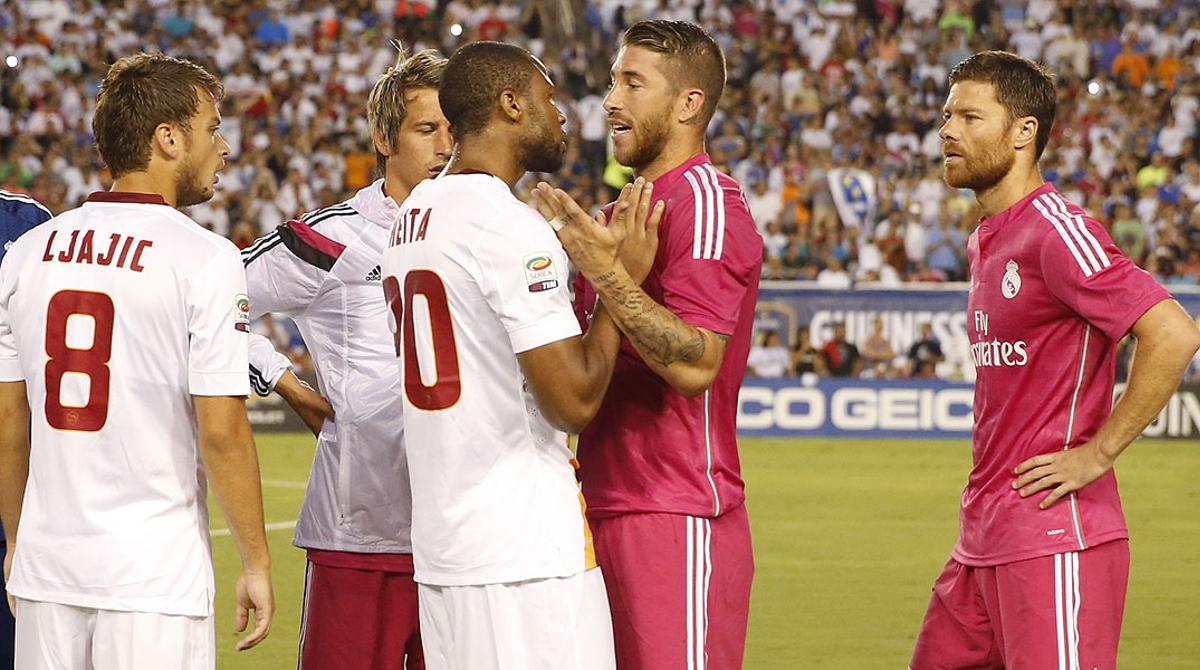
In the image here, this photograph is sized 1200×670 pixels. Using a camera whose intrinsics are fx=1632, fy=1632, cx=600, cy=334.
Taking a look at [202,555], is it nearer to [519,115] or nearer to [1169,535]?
[519,115]

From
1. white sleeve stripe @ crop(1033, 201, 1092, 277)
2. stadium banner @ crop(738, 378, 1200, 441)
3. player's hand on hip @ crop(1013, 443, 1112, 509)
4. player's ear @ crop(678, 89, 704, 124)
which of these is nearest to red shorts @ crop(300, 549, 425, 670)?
player's ear @ crop(678, 89, 704, 124)

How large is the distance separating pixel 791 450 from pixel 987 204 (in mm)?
11594

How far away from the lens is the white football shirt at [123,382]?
3.86 metres

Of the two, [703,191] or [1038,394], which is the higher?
[703,191]

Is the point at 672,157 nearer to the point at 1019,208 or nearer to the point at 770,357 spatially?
the point at 1019,208

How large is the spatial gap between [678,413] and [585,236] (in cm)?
57

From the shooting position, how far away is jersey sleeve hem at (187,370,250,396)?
12.7 feet

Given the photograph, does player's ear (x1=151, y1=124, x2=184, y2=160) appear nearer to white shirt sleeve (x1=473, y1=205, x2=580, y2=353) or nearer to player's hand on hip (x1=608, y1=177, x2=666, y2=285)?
white shirt sleeve (x1=473, y1=205, x2=580, y2=353)

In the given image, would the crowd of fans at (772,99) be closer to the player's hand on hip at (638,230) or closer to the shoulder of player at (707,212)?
the shoulder of player at (707,212)

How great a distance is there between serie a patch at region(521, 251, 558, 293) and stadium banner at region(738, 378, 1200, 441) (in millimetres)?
13401

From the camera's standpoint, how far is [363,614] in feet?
16.1

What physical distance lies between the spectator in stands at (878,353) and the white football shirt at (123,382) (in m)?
13.8

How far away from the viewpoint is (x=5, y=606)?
4.89 metres

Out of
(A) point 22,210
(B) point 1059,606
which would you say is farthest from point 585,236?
(A) point 22,210
